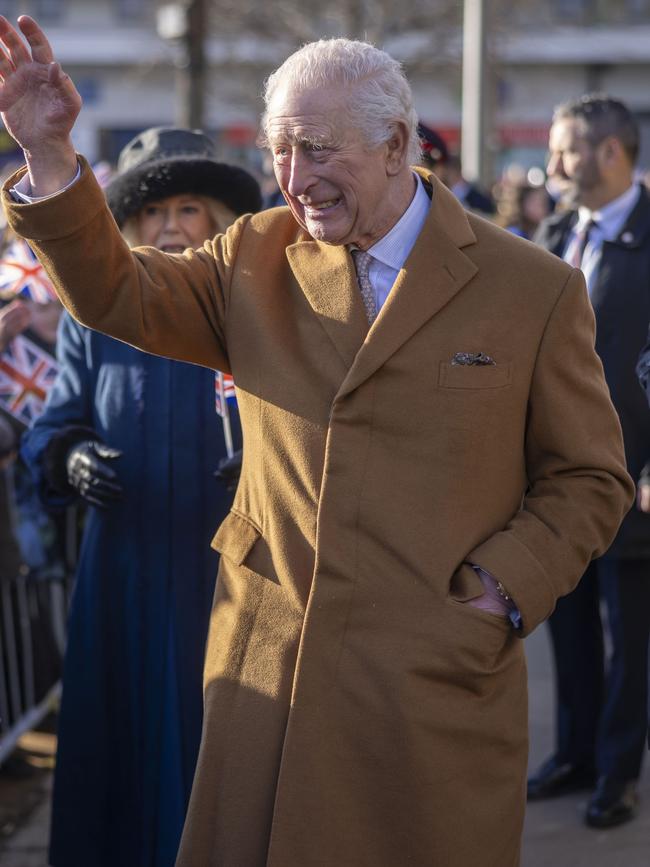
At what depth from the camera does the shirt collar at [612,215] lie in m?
4.75

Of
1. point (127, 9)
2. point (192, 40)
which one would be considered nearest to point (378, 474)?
point (192, 40)

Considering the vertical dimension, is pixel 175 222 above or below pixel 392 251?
below

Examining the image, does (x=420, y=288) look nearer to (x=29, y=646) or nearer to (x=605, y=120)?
(x=605, y=120)

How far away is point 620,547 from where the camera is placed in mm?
4602

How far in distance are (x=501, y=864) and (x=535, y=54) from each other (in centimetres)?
3635

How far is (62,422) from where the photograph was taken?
12.8 ft

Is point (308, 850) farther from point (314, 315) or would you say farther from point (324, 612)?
point (314, 315)

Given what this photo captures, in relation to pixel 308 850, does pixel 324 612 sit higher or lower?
higher

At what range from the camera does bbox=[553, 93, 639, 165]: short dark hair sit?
4.95 metres

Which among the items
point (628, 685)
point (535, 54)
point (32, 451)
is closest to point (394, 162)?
point (32, 451)

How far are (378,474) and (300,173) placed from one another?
0.59 m

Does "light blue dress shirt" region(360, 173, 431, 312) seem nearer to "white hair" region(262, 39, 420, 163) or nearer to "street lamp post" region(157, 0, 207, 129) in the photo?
"white hair" region(262, 39, 420, 163)

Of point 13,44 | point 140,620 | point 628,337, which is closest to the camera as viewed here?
point 13,44

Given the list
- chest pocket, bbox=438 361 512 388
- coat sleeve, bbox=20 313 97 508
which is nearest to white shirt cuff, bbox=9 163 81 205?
chest pocket, bbox=438 361 512 388
